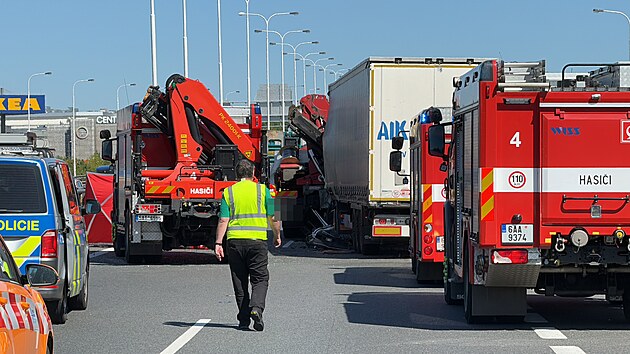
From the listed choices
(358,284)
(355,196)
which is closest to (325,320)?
(358,284)

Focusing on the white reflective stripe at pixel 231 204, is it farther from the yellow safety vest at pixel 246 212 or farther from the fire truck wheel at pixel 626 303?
the fire truck wheel at pixel 626 303

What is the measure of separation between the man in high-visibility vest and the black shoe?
148 millimetres

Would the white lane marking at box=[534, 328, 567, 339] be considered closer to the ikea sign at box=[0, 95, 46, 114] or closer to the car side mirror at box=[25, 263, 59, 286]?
the car side mirror at box=[25, 263, 59, 286]

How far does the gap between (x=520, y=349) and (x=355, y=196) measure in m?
15.6

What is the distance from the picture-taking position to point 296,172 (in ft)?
114

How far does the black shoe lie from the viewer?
42.2 feet

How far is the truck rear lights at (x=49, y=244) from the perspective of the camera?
42.7ft

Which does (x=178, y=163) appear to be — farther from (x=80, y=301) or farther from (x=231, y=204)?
(x=231, y=204)

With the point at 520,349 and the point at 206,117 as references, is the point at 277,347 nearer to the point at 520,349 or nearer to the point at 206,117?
the point at 520,349

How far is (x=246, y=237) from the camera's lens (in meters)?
13.3

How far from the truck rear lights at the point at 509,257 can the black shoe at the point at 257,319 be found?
2.36 metres

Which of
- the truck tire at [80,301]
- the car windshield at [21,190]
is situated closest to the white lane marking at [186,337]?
the truck tire at [80,301]

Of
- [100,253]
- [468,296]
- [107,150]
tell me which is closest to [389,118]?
[107,150]

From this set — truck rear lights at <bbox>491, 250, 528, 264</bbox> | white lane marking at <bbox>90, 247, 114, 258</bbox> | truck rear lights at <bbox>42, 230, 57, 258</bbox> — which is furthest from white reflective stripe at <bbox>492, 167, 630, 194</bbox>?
white lane marking at <bbox>90, 247, 114, 258</bbox>
